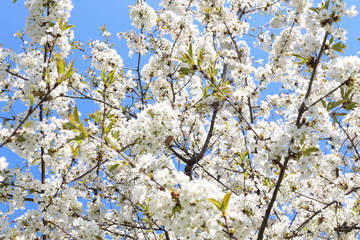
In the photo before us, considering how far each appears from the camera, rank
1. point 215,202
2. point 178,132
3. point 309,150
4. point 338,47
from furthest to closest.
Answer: point 178,132, point 338,47, point 309,150, point 215,202

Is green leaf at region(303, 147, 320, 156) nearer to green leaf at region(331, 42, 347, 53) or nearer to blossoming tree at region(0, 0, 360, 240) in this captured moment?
blossoming tree at region(0, 0, 360, 240)

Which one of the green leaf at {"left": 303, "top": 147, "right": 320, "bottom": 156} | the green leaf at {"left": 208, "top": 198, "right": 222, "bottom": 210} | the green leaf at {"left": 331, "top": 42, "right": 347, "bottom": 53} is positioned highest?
the green leaf at {"left": 331, "top": 42, "right": 347, "bottom": 53}

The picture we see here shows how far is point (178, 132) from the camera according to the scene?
507 centimetres

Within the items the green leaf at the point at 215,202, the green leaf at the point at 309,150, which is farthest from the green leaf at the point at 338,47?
the green leaf at the point at 215,202

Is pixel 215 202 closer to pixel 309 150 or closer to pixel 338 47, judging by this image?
pixel 309 150

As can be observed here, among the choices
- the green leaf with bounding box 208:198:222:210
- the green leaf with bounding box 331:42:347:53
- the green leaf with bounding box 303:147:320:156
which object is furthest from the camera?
the green leaf with bounding box 331:42:347:53

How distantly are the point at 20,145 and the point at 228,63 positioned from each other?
5348 millimetres

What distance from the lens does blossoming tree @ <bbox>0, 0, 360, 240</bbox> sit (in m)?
2.70

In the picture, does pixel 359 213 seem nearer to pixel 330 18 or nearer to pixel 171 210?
pixel 330 18

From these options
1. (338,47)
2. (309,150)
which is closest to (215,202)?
(309,150)

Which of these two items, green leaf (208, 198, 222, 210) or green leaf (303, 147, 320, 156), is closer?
green leaf (208, 198, 222, 210)

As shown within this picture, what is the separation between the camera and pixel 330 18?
2939mm

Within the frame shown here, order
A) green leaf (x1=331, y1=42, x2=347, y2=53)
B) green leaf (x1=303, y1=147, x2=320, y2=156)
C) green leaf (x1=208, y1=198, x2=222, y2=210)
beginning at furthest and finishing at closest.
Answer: green leaf (x1=331, y1=42, x2=347, y2=53), green leaf (x1=303, y1=147, x2=320, y2=156), green leaf (x1=208, y1=198, x2=222, y2=210)

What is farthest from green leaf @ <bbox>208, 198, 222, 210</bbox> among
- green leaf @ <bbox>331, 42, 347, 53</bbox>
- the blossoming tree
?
green leaf @ <bbox>331, 42, 347, 53</bbox>
